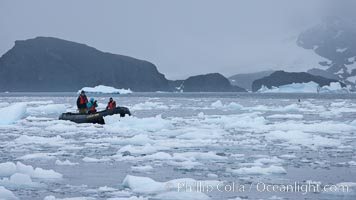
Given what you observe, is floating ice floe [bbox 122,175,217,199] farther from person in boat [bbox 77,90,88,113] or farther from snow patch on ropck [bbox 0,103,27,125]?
snow patch on ropck [bbox 0,103,27,125]

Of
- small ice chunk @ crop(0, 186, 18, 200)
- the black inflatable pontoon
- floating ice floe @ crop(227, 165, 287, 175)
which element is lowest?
small ice chunk @ crop(0, 186, 18, 200)

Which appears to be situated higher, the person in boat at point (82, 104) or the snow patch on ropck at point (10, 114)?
the person in boat at point (82, 104)

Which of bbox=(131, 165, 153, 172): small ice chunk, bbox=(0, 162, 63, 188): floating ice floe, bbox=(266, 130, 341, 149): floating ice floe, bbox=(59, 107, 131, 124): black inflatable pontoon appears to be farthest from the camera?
bbox=(59, 107, 131, 124): black inflatable pontoon

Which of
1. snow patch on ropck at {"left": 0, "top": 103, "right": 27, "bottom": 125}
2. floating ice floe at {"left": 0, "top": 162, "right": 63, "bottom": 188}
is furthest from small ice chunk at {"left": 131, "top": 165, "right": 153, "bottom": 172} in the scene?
snow patch on ropck at {"left": 0, "top": 103, "right": 27, "bottom": 125}

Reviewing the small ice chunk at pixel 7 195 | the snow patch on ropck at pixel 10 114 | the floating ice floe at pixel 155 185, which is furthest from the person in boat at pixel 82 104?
the small ice chunk at pixel 7 195

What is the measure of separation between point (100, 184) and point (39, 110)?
3131cm

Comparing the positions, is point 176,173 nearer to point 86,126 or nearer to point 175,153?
point 175,153

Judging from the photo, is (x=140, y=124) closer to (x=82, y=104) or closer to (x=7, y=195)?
(x=82, y=104)

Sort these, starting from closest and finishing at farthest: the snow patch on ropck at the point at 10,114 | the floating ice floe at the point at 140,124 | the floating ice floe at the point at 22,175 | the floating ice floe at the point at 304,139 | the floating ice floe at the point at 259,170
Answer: the floating ice floe at the point at 22,175 → the floating ice floe at the point at 259,170 → the floating ice floe at the point at 304,139 → the floating ice floe at the point at 140,124 → the snow patch on ropck at the point at 10,114

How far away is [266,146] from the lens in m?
15.2

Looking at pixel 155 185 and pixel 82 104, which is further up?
pixel 82 104

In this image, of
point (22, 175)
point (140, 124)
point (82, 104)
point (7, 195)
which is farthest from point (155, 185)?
point (82, 104)

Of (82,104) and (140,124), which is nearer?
(140,124)

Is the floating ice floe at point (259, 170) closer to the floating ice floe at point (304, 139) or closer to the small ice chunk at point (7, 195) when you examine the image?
the small ice chunk at point (7, 195)
